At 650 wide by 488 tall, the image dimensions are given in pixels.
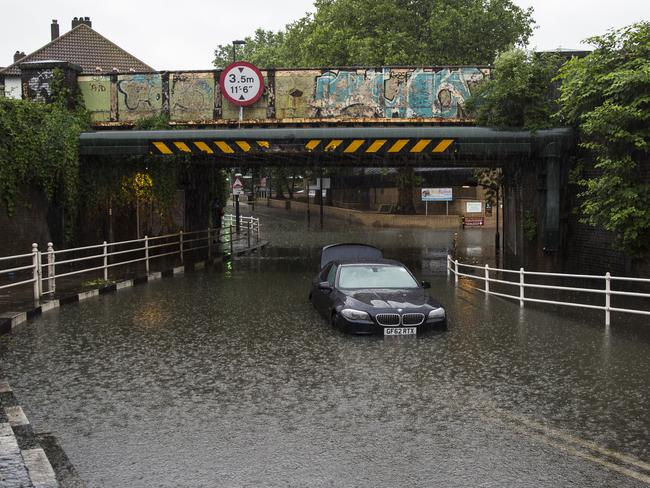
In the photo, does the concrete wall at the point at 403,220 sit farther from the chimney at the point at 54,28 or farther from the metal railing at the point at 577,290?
the metal railing at the point at 577,290

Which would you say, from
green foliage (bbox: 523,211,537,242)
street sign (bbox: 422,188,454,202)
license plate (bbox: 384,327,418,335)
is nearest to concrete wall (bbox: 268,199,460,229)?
street sign (bbox: 422,188,454,202)

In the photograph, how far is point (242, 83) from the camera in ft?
80.8

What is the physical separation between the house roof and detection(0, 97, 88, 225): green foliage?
27612 mm

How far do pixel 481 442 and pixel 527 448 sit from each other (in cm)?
40

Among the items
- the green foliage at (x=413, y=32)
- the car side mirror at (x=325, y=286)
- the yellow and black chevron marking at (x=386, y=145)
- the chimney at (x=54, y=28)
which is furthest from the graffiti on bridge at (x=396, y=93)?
the chimney at (x=54, y=28)

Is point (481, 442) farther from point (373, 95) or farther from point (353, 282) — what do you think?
point (373, 95)

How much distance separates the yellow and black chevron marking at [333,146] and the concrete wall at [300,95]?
3933 mm

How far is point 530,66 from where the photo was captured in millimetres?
21594

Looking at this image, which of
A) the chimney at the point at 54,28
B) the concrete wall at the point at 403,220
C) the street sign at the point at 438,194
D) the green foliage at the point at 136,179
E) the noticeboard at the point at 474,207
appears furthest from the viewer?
the chimney at the point at 54,28

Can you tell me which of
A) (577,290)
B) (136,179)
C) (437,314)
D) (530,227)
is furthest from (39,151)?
(577,290)

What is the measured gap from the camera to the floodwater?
583 centimetres

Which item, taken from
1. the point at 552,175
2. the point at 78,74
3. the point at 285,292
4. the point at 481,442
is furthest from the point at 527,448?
the point at 78,74

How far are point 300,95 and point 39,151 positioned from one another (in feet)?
29.0

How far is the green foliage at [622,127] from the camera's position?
50.8 feet
